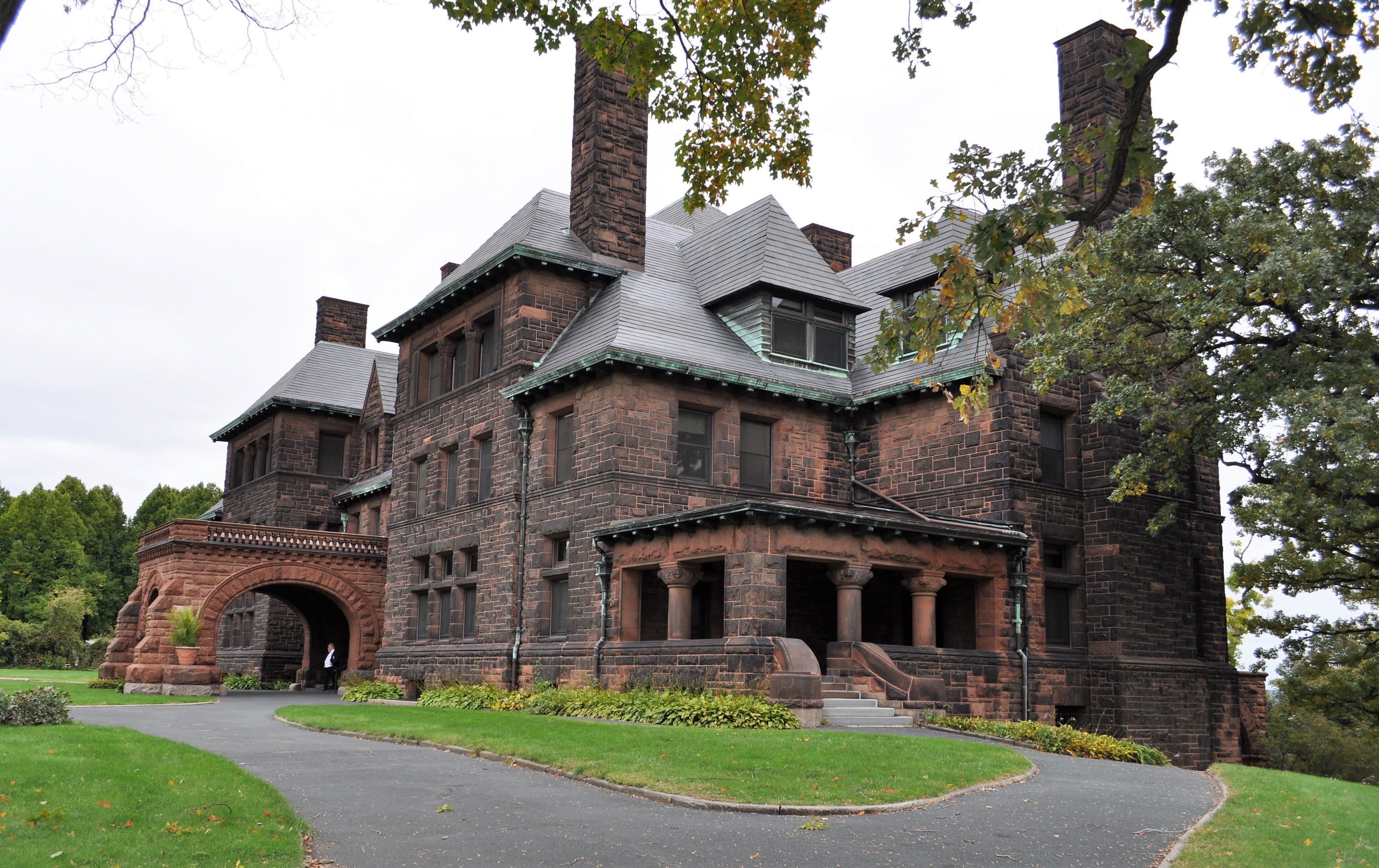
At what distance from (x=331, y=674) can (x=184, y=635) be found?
26.0 feet

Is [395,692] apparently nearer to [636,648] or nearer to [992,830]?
[636,648]

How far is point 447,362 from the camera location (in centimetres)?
2972

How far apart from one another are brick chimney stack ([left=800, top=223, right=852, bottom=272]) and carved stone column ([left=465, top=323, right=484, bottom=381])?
35.7 ft

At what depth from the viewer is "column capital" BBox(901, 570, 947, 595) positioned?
21812 millimetres

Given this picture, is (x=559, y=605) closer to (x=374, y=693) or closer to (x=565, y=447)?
(x=565, y=447)

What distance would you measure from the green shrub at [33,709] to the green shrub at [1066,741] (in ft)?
43.1

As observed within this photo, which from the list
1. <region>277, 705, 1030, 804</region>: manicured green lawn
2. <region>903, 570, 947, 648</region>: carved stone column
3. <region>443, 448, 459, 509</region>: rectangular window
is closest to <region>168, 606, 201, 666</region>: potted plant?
<region>443, 448, 459, 509</region>: rectangular window

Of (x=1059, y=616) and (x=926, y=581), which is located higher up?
(x=926, y=581)

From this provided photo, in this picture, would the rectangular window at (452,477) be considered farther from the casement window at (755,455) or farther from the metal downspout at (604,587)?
the casement window at (755,455)

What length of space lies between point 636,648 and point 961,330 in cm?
1402

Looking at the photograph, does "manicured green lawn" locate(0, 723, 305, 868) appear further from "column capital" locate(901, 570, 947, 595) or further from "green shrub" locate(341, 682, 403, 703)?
"green shrub" locate(341, 682, 403, 703)

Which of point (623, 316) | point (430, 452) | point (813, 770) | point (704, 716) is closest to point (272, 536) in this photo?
point (430, 452)

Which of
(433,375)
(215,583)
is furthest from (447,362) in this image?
(215,583)

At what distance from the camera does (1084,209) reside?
7.72 metres
